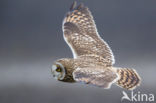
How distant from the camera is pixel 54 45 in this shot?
1.52 metres

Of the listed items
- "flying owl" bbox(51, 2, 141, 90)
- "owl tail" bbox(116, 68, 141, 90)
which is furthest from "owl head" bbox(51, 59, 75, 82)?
"owl tail" bbox(116, 68, 141, 90)

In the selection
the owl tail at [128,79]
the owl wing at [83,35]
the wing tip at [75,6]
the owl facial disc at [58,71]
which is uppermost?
the wing tip at [75,6]

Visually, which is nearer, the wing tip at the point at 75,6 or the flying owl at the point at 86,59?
the flying owl at the point at 86,59

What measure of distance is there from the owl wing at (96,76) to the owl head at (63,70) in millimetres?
45

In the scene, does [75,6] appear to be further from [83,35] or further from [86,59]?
[86,59]

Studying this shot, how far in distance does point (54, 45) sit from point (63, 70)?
0.24 meters

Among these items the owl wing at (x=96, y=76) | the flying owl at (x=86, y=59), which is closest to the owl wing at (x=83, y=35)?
the flying owl at (x=86, y=59)

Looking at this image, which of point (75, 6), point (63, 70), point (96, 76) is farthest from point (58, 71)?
point (75, 6)

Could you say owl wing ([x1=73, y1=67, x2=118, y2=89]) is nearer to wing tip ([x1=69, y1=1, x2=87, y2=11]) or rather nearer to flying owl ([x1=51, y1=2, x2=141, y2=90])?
flying owl ([x1=51, y1=2, x2=141, y2=90])

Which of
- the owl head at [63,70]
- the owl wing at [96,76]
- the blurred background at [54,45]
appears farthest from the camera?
the blurred background at [54,45]

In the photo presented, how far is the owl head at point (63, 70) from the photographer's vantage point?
1.30m

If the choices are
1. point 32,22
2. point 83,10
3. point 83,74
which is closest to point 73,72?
point 83,74

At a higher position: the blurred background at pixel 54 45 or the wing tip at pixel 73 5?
the wing tip at pixel 73 5

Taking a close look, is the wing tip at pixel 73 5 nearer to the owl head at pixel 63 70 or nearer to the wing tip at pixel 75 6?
the wing tip at pixel 75 6
